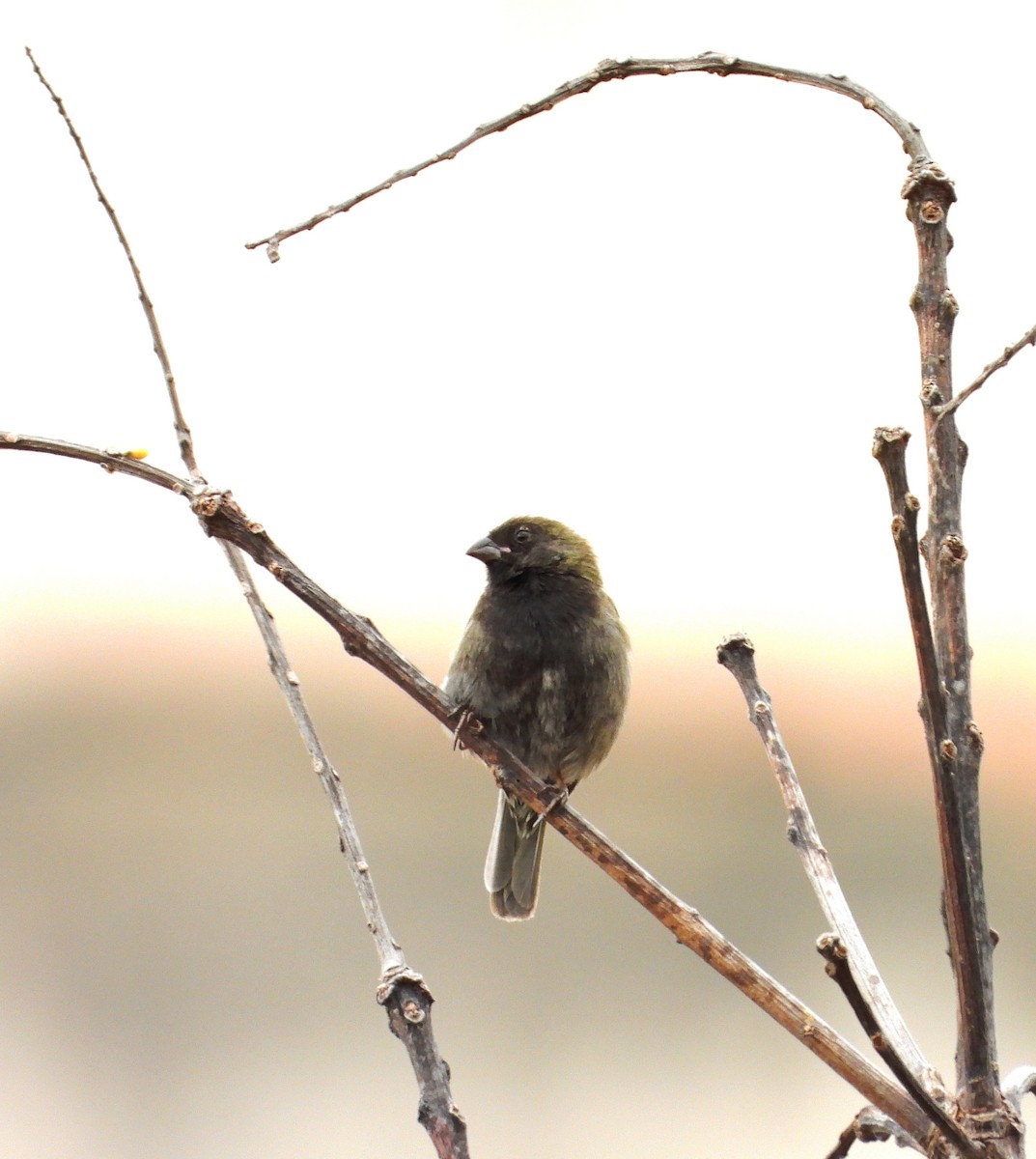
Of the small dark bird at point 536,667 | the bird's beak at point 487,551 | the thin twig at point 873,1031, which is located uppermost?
the bird's beak at point 487,551

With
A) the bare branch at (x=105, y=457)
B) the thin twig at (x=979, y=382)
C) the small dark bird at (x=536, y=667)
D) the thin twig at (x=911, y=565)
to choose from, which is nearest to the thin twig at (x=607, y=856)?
the bare branch at (x=105, y=457)

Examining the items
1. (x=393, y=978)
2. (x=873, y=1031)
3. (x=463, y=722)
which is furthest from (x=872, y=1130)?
(x=463, y=722)

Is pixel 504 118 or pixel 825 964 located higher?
pixel 504 118

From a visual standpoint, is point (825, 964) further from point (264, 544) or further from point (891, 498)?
point (264, 544)

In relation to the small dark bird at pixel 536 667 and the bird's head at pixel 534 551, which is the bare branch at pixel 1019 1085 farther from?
the bird's head at pixel 534 551

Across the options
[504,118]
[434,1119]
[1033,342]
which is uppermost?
[504,118]

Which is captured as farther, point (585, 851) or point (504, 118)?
point (585, 851)

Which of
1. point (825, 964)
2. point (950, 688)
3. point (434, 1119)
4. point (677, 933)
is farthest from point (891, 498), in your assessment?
point (434, 1119)
